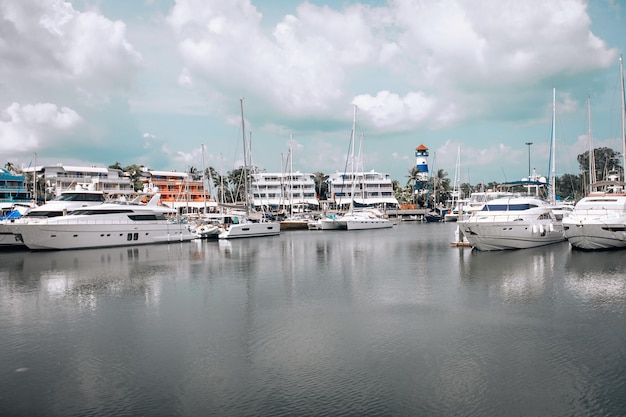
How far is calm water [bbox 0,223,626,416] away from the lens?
10.4 metres

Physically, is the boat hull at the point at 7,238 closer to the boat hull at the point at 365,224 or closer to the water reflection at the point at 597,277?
the boat hull at the point at 365,224

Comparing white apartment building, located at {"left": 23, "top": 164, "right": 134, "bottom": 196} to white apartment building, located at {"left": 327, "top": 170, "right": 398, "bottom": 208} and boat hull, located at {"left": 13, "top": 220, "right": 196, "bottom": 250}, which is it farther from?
white apartment building, located at {"left": 327, "top": 170, "right": 398, "bottom": 208}

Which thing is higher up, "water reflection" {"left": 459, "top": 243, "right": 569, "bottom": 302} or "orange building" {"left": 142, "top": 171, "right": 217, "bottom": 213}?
"orange building" {"left": 142, "top": 171, "right": 217, "bottom": 213}

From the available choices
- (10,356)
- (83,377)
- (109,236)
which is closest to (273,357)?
(83,377)

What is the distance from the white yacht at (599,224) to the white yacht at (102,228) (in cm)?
3828

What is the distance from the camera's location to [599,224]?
33.9m

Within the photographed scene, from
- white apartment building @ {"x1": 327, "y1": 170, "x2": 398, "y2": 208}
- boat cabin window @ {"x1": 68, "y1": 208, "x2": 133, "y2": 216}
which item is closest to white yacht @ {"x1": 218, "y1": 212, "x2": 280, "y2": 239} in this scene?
boat cabin window @ {"x1": 68, "y1": 208, "x2": 133, "y2": 216}

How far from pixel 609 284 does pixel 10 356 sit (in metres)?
24.7

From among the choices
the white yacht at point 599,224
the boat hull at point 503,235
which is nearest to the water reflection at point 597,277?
the white yacht at point 599,224

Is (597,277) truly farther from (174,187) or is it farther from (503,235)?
(174,187)

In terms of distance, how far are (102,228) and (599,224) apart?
42.0 meters

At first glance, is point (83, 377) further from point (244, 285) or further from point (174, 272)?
point (174, 272)

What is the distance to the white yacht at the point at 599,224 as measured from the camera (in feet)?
112

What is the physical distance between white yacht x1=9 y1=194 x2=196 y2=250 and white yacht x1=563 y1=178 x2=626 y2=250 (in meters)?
38.3
